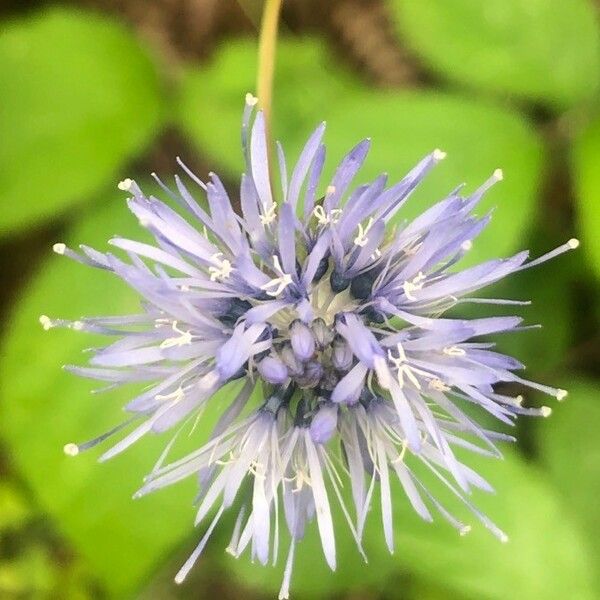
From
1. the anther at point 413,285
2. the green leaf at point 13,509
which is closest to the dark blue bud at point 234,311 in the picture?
the anther at point 413,285

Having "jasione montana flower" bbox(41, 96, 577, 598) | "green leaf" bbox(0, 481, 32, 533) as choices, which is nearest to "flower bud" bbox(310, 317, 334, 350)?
"jasione montana flower" bbox(41, 96, 577, 598)

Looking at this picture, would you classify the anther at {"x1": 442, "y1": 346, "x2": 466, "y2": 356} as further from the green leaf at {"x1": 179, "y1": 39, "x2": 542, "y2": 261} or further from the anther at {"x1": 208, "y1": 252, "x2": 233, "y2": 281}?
the green leaf at {"x1": 179, "y1": 39, "x2": 542, "y2": 261}

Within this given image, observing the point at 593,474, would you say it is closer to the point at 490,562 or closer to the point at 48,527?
the point at 490,562

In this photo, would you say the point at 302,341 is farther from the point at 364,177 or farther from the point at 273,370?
the point at 364,177

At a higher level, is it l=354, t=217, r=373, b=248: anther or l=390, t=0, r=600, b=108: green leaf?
l=390, t=0, r=600, b=108: green leaf

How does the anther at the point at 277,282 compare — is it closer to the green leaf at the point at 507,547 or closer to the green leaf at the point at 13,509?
the green leaf at the point at 507,547

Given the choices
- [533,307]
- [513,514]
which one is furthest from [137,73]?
[513,514]
